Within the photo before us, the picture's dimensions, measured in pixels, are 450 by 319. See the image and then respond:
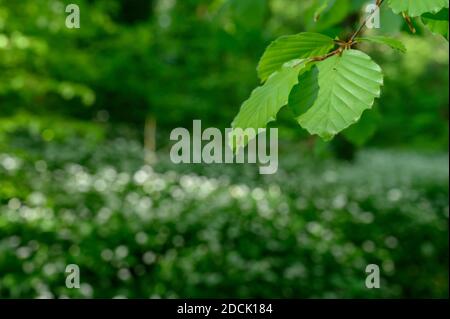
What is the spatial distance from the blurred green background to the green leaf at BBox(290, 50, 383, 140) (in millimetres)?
947

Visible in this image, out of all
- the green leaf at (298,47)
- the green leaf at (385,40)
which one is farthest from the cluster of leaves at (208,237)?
the green leaf at (385,40)

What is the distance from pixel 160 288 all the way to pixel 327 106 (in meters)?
3.87

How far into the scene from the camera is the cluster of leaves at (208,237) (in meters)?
4.84

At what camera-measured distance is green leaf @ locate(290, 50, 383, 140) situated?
3.44ft

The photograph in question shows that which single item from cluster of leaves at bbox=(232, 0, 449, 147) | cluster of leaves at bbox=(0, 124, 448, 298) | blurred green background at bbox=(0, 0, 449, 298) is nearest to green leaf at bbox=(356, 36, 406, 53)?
cluster of leaves at bbox=(232, 0, 449, 147)

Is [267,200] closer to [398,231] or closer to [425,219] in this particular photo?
[398,231]

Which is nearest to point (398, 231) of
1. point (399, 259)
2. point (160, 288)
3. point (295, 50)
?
point (399, 259)

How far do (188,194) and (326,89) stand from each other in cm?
584

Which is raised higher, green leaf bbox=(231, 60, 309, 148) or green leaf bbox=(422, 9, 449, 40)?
green leaf bbox=(422, 9, 449, 40)

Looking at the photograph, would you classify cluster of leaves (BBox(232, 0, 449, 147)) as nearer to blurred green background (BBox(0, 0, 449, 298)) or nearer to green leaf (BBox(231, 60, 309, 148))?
green leaf (BBox(231, 60, 309, 148))

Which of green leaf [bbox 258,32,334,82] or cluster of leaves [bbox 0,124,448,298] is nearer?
green leaf [bbox 258,32,334,82]

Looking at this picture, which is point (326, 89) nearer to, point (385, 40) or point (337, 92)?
point (337, 92)

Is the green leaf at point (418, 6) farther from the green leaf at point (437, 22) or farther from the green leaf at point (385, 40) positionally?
the green leaf at point (437, 22)

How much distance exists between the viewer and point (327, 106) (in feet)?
3.51
